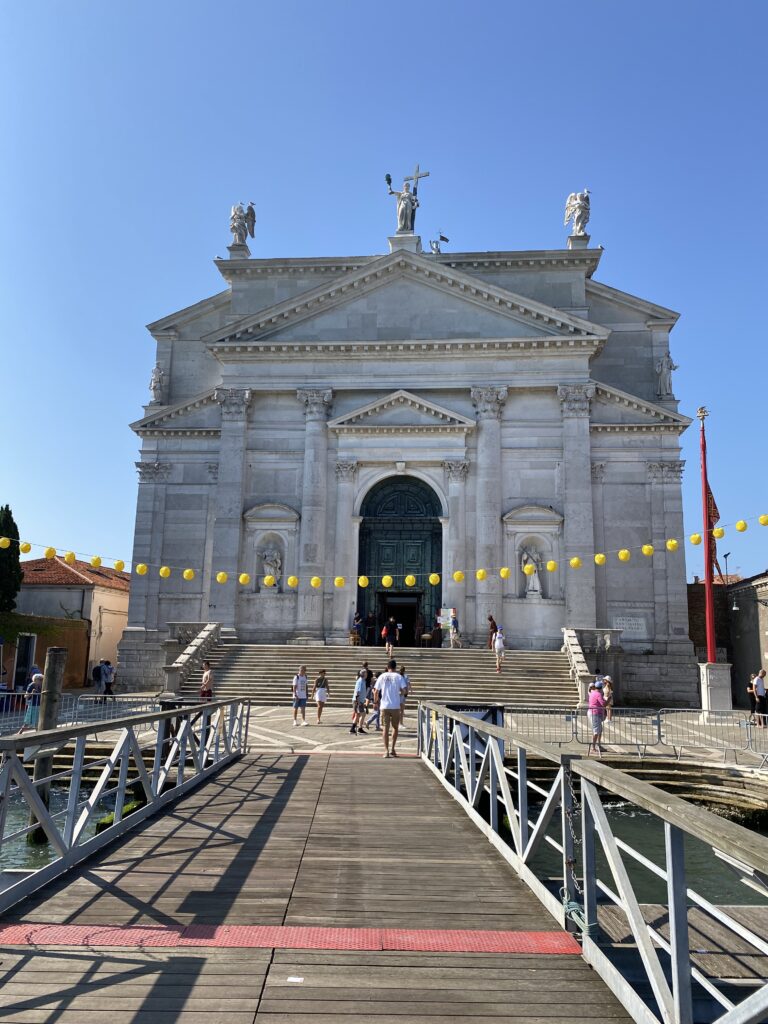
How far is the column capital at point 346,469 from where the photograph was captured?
35.0 m

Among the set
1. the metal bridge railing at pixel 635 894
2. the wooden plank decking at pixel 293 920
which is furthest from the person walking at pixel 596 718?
the metal bridge railing at pixel 635 894

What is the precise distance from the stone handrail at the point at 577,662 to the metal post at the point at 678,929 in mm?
22724

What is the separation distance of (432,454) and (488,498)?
10.7 feet

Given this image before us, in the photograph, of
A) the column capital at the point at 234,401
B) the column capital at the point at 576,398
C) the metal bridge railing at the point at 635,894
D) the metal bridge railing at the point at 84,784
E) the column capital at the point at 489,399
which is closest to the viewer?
the metal bridge railing at the point at 635,894

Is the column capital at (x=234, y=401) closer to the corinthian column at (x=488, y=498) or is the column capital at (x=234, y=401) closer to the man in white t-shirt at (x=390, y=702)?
the corinthian column at (x=488, y=498)

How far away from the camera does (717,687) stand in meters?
26.4

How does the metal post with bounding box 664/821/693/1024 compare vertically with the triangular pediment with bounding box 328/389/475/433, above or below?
below

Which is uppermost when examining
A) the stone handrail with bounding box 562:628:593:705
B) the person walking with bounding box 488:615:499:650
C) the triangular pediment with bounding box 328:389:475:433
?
→ the triangular pediment with bounding box 328:389:475:433

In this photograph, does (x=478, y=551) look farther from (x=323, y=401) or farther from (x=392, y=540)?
(x=323, y=401)

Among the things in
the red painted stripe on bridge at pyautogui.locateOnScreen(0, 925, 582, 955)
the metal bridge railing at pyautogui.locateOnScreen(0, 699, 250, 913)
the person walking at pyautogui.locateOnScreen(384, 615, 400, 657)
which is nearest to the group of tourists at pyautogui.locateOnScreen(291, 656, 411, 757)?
the metal bridge railing at pyautogui.locateOnScreen(0, 699, 250, 913)

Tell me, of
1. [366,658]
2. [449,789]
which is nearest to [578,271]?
[366,658]

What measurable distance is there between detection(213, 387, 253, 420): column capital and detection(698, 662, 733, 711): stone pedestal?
22251 millimetres

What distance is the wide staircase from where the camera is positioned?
26.8m

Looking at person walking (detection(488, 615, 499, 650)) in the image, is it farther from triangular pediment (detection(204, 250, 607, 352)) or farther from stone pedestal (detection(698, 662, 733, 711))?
triangular pediment (detection(204, 250, 607, 352))
